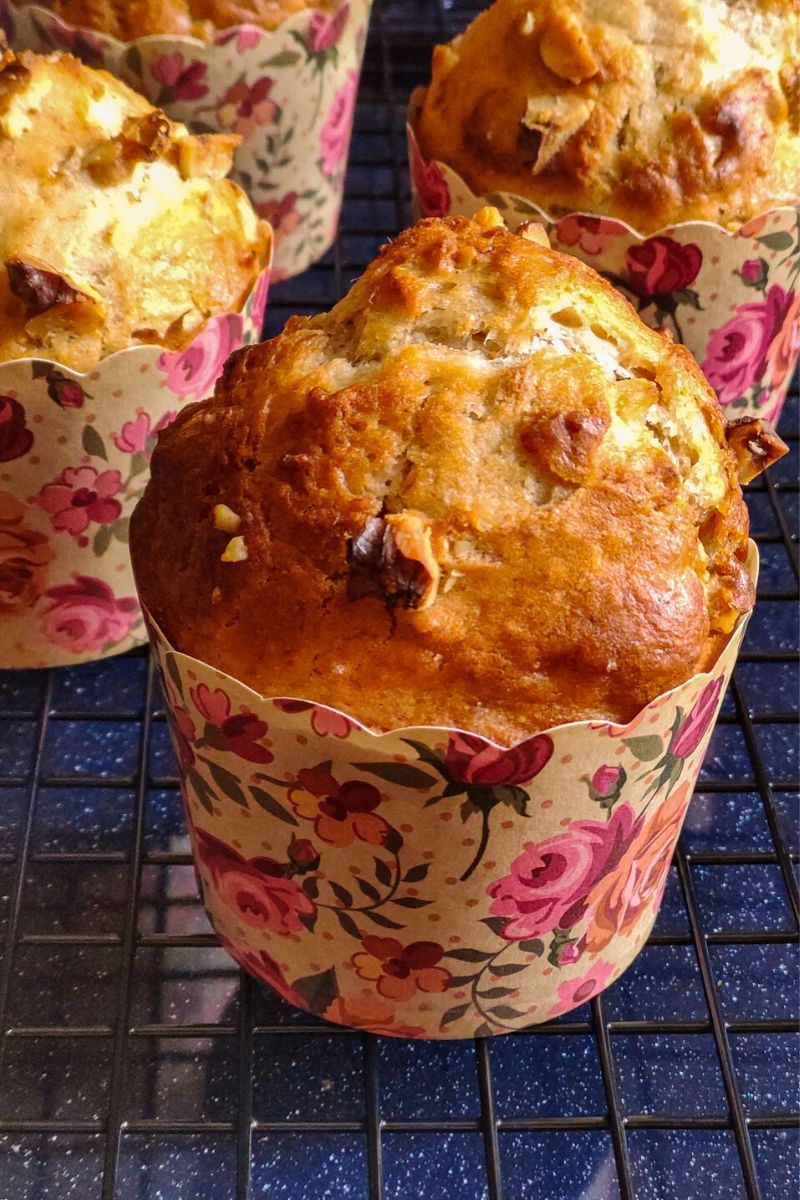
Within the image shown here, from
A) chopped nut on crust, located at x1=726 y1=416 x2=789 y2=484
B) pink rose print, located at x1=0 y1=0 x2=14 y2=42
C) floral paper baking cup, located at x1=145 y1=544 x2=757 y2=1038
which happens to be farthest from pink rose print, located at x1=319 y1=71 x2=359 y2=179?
floral paper baking cup, located at x1=145 y1=544 x2=757 y2=1038

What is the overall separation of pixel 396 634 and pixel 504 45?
1.04 metres

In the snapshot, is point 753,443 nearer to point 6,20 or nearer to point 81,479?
point 81,479

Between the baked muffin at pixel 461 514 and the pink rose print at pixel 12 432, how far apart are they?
13.8 inches

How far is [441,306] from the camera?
1298mm

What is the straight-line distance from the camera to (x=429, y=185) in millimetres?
1939

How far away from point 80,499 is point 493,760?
80 cm

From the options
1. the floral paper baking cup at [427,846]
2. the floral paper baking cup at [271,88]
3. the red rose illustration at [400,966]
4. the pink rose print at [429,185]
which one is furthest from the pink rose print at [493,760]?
the floral paper baking cup at [271,88]

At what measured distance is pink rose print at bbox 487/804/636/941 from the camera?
49.1 inches

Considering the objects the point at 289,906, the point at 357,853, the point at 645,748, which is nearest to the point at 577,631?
the point at 645,748

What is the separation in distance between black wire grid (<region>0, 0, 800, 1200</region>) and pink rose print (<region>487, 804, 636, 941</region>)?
0.24 meters

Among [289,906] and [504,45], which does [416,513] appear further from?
[504,45]

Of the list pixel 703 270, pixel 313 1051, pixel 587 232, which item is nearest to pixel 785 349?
pixel 703 270

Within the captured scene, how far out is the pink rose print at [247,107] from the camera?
2.11m

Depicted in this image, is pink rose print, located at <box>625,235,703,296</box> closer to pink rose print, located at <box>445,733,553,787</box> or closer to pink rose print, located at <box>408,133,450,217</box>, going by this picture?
pink rose print, located at <box>408,133,450,217</box>
